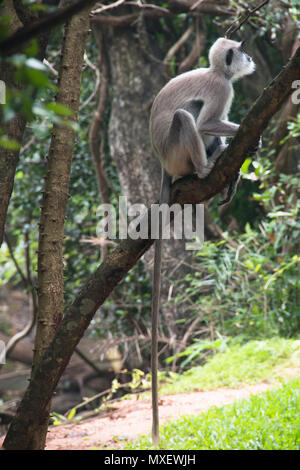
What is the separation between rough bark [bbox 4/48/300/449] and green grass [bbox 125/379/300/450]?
1117mm

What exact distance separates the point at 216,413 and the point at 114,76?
16.8 feet

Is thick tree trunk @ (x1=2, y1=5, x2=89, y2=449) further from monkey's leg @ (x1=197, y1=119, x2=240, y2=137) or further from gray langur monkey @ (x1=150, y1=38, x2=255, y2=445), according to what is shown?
monkey's leg @ (x1=197, y1=119, x2=240, y2=137)

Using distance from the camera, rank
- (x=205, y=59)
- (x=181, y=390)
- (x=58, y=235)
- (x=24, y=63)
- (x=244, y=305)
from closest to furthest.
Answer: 1. (x=24, y=63)
2. (x=58, y=235)
3. (x=181, y=390)
4. (x=244, y=305)
5. (x=205, y=59)

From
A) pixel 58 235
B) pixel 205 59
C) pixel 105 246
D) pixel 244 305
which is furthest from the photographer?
pixel 205 59

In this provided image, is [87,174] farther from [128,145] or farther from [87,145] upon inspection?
[128,145]

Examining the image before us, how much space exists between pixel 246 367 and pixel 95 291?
119 inches

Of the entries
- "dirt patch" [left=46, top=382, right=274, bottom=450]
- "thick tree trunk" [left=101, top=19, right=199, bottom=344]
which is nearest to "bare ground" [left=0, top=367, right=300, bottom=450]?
"dirt patch" [left=46, top=382, right=274, bottom=450]

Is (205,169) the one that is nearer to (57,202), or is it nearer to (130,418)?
(57,202)

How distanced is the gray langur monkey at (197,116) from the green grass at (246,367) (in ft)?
7.35

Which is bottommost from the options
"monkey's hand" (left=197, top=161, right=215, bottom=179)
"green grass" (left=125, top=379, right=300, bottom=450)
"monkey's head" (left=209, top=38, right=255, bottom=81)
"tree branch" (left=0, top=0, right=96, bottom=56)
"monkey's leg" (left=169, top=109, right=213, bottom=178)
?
"green grass" (left=125, top=379, right=300, bottom=450)

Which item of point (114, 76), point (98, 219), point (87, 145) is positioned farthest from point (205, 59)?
point (98, 219)

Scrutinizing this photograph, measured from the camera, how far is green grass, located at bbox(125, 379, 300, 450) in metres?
2.97

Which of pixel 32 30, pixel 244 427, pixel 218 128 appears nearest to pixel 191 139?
pixel 218 128

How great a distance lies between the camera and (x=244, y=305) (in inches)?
266
